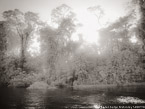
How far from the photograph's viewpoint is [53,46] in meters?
49.2

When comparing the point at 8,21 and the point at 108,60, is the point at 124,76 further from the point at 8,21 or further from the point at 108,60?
the point at 8,21

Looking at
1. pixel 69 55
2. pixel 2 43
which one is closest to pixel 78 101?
pixel 69 55

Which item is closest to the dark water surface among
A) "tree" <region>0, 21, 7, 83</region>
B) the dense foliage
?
the dense foliage

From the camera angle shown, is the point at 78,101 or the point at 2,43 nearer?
the point at 78,101

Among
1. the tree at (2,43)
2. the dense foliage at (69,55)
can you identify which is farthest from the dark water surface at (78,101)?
the tree at (2,43)

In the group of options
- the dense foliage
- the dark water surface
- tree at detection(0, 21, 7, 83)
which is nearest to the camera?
the dark water surface

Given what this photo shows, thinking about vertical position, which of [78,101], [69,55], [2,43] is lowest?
[78,101]

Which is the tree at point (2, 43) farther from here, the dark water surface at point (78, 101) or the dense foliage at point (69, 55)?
the dark water surface at point (78, 101)

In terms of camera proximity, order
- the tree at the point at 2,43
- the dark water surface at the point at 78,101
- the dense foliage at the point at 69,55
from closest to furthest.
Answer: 1. the dark water surface at the point at 78,101
2. the dense foliage at the point at 69,55
3. the tree at the point at 2,43

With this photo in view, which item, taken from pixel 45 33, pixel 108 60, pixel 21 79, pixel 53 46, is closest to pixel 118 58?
pixel 108 60

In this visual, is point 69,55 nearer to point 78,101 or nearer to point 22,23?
point 22,23

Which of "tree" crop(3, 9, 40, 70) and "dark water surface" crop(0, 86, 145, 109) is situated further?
"tree" crop(3, 9, 40, 70)

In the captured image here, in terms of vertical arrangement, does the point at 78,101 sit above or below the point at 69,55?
below

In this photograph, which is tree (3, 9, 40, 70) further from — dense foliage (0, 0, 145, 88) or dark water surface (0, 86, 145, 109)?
dark water surface (0, 86, 145, 109)
